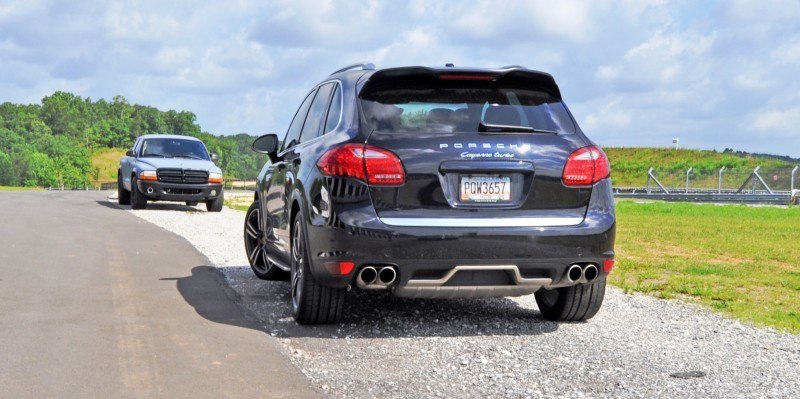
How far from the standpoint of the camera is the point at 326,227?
584 cm

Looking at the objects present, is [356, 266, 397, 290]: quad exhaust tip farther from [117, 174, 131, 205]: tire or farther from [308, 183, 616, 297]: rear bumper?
[117, 174, 131, 205]: tire

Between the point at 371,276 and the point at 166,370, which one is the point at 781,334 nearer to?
the point at 371,276

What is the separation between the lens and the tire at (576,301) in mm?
6578

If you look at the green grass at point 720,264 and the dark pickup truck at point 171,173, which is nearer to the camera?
the green grass at point 720,264

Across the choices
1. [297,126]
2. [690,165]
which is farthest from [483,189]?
[690,165]

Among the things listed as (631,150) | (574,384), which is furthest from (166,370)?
(631,150)

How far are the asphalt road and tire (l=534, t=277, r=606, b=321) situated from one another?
220 centimetres

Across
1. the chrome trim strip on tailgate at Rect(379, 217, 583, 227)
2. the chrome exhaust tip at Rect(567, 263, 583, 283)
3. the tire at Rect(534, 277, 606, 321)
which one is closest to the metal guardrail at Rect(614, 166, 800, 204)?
the tire at Rect(534, 277, 606, 321)

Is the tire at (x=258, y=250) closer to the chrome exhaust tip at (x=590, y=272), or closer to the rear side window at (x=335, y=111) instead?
the rear side window at (x=335, y=111)

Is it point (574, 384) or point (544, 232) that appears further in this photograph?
point (544, 232)

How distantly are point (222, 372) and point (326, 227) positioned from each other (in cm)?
127

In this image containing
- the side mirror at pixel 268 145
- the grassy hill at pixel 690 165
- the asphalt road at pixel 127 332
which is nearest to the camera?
the asphalt road at pixel 127 332

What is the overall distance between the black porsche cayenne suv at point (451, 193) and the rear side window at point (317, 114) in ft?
2.16

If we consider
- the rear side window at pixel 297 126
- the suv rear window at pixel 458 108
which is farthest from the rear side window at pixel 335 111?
the rear side window at pixel 297 126
